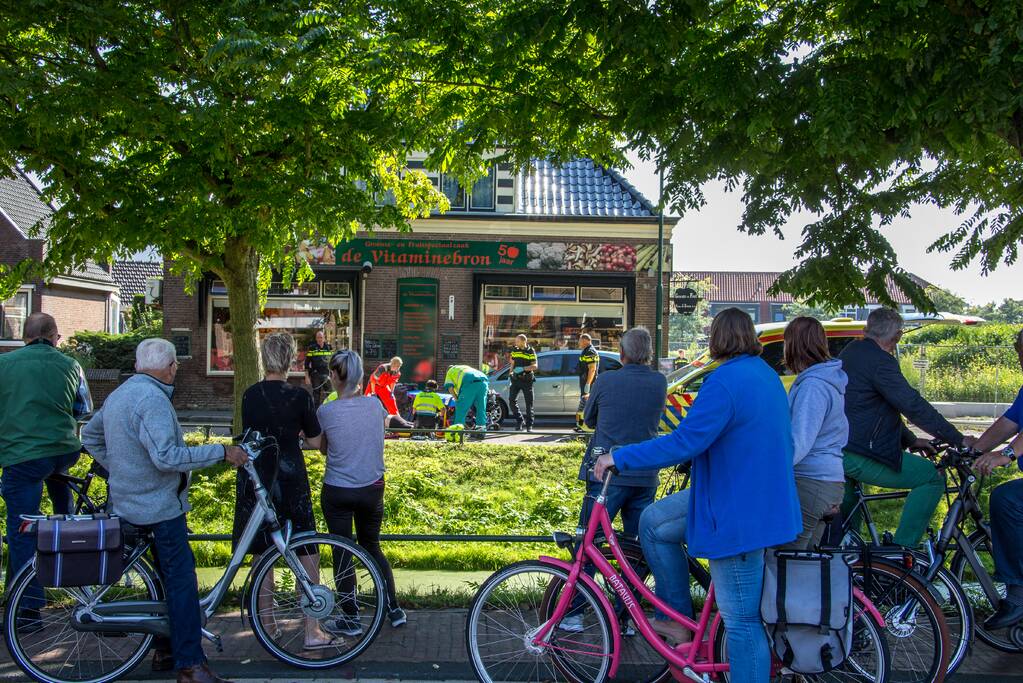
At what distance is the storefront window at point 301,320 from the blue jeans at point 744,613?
69.0ft

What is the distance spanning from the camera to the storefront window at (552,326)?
24.6 m

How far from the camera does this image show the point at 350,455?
5.23 m

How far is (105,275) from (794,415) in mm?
35965

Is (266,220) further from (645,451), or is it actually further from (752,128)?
(645,451)

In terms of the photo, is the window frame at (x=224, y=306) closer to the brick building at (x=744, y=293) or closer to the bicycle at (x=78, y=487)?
the bicycle at (x=78, y=487)

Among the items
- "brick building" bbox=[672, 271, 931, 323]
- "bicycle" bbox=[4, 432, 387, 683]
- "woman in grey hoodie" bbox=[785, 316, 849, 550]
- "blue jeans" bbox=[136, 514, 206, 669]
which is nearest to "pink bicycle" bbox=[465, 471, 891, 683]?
"woman in grey hoodie" bbox=[785, 316, 849, 550]

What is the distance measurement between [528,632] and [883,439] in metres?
2.52

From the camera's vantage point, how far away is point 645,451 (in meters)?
4.01

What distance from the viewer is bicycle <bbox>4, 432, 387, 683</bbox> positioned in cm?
464

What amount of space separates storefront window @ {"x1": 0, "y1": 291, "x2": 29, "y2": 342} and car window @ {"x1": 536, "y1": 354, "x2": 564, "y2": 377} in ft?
62.8

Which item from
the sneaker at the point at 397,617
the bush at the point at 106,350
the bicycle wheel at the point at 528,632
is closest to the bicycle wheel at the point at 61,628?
the sneaker at the point at 397,617

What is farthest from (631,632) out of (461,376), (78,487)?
(461,376)

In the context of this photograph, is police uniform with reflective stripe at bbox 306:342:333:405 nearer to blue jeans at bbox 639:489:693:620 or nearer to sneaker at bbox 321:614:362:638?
sneaker at bbox 321:614:362:638

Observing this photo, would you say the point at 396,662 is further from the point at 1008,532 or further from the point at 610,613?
the point at 1008,532
